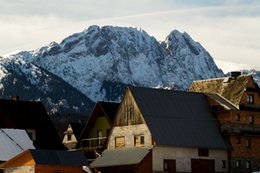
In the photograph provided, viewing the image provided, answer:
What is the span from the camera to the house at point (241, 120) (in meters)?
105

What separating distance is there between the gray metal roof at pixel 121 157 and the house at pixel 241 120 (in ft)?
37.6

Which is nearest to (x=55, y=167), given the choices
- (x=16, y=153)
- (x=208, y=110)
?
(x=16, y=153)

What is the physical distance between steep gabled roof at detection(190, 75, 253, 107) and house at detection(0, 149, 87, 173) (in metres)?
22.0

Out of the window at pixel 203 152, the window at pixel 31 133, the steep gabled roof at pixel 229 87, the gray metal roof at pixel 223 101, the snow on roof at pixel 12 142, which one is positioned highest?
the steep gabled roof at pixel 229 87

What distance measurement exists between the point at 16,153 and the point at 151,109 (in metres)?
16.1

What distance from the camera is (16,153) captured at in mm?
100375

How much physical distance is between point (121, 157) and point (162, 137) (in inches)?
215

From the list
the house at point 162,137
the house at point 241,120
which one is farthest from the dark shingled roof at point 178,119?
the house at point 241,120

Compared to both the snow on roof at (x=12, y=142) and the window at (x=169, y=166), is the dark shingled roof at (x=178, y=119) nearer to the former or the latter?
the window at (x=169, y=166)

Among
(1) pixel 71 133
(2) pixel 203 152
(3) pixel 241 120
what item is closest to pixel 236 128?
(3) pixel 241 120

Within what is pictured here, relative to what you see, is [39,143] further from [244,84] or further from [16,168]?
[244,84]

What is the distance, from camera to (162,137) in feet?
327

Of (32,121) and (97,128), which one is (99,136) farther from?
(32,121)

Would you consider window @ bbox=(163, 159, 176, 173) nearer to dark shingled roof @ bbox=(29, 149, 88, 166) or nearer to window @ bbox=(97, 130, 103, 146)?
dark shingled roof @ bbox=(29, 149, 88, 166)
